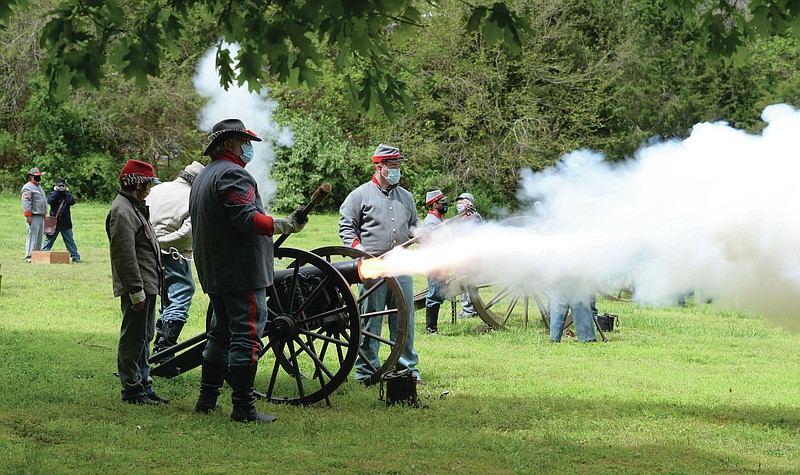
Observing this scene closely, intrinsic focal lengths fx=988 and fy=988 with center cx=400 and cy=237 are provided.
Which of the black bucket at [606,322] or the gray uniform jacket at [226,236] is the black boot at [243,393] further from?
the black bucket at [606,322]

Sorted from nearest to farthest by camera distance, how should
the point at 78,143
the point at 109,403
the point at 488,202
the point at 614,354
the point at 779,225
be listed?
the point at 779,225
the point at 109,403
the point at 614,354
the point at 488,202
the point at 78,143

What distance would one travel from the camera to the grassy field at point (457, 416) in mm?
5594

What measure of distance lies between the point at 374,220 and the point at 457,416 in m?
1.98

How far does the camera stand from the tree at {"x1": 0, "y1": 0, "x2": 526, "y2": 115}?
4.86 m

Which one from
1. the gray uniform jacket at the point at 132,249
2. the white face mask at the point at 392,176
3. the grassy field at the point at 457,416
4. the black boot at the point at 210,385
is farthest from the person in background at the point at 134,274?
the white face mask at the point at 392,176

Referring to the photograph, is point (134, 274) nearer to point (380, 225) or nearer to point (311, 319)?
point (311, 319)

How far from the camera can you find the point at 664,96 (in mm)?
32188

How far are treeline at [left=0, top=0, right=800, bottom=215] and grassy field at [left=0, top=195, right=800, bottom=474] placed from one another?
19.4 meters

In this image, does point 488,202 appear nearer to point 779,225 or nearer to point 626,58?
point 626,58

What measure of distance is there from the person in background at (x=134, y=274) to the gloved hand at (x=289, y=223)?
3.77ft

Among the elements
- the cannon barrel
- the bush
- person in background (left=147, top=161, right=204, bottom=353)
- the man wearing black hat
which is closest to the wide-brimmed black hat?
the man wearing black hat

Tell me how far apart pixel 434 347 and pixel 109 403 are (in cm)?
449

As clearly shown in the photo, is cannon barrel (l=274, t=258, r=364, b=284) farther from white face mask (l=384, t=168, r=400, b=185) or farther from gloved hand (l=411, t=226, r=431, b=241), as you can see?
white face mask (l=384, t=168, r=400, b=185)

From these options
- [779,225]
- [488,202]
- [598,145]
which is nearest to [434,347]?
[779,225]
